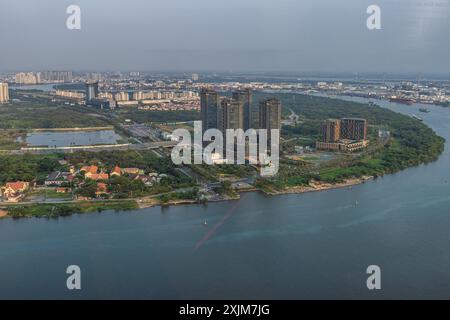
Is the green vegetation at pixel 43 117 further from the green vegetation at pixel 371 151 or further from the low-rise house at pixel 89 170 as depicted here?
the low-rise house at pixel 89 170

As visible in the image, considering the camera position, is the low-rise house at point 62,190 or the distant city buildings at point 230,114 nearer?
the low-rise house at point 62,190

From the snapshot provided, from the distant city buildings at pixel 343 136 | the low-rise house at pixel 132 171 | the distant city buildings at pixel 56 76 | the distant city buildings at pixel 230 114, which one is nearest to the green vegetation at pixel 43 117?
the distant city buildings at pixel 230 114

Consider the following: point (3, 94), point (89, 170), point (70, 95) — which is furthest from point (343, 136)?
point (70, 95)

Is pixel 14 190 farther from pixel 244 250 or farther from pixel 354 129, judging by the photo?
pixel 354 129

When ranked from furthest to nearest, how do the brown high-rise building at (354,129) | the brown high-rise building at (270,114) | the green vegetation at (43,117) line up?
the green vegetation at (43,117)
the brown high-rise building at (354,129)
the brown high-rise building at (270,114)

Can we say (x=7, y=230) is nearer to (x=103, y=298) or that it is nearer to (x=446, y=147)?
(x=103, y=298)

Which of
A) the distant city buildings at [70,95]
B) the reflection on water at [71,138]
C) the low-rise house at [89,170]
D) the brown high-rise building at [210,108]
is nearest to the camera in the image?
the low-rise house at [89,170]
